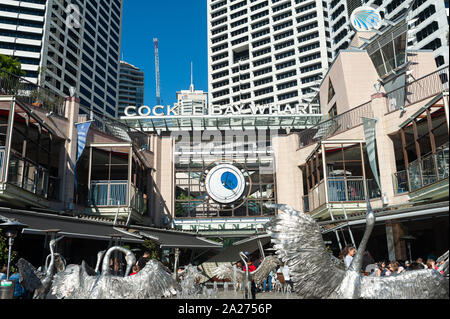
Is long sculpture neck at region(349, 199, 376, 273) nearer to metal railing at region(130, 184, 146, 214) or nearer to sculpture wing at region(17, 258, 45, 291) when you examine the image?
sculpture wing at region(17, 258, 45, 291)

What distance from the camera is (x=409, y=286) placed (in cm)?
441

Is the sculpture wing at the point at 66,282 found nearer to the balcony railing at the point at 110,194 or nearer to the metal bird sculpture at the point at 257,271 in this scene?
the metal bird sculpture at the point at 257,271

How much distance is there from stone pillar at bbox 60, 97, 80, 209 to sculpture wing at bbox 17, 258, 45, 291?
882 cm

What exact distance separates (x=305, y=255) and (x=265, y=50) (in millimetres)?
88365

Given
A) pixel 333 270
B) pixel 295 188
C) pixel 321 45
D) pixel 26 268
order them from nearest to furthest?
pixel 333 270 → pixel 26 268 → pixel 295 188 → pixel 321 45

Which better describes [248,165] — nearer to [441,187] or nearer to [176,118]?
[176,118]

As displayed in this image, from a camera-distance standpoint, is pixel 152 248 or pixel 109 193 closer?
pixel 152 248

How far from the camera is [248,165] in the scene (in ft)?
79.7

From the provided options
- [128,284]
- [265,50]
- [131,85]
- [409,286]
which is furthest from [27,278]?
[131,85]

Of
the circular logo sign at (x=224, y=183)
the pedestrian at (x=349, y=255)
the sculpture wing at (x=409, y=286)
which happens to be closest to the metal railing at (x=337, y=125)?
the circular logo sign at (x=224, y=183)

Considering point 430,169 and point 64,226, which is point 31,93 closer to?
point 64,226

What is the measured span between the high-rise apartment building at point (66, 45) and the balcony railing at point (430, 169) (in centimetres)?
6213
